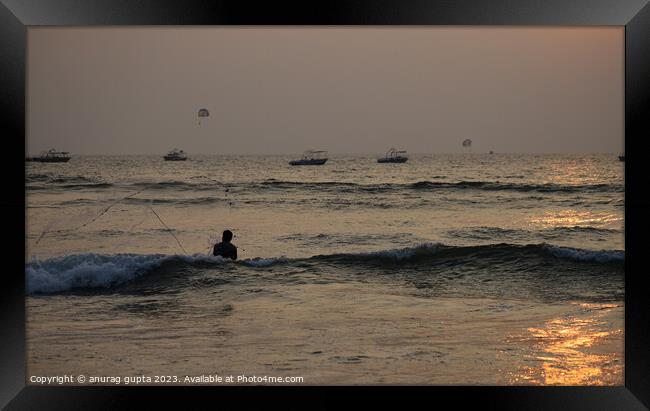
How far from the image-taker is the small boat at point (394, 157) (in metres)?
6.05

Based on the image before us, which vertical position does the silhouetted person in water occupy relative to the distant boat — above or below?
below

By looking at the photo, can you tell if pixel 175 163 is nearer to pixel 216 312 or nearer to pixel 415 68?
pixel 216 312

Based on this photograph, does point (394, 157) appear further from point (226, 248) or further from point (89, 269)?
point (89, 269)

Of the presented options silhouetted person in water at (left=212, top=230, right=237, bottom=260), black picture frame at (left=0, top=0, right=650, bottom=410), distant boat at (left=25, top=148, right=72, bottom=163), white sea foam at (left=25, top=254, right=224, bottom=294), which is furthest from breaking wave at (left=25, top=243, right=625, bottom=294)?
black picture frame at (left=0, top=0, right=650, bottom=410)

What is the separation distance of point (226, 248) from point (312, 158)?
134 cm

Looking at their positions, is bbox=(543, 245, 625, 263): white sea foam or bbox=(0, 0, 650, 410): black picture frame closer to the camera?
bbox=(0, 0, 650, 410): black picture frame

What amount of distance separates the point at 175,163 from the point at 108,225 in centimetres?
152

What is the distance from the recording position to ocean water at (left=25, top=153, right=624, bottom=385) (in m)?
3.94

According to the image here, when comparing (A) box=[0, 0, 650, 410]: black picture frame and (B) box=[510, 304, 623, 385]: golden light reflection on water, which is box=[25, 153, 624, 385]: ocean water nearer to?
(B) box=[510, 304, 623, 385]: golden light reflection on water

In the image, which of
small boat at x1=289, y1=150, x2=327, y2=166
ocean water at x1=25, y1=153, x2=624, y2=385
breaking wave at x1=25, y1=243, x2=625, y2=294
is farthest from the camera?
small boat at x1=289, y1=150, x2=327, y2=166

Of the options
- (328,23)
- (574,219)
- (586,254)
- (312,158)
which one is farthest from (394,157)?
(328,23)

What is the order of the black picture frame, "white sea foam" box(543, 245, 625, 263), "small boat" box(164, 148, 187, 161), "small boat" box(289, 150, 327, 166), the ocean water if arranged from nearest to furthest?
1. the black picture frame
2. the ocean water
3. "small boat" box(289, 150, 327, 166)
4. "small boat" box(164, 148, 187, 161)
5. "white sea foam" box(543, 245, 625, 263)

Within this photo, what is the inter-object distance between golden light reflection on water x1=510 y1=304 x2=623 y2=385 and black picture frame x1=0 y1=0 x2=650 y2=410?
39 centimetres

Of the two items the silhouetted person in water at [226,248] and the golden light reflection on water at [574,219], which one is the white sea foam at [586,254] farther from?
the silhouetted person in water at [226,248]
